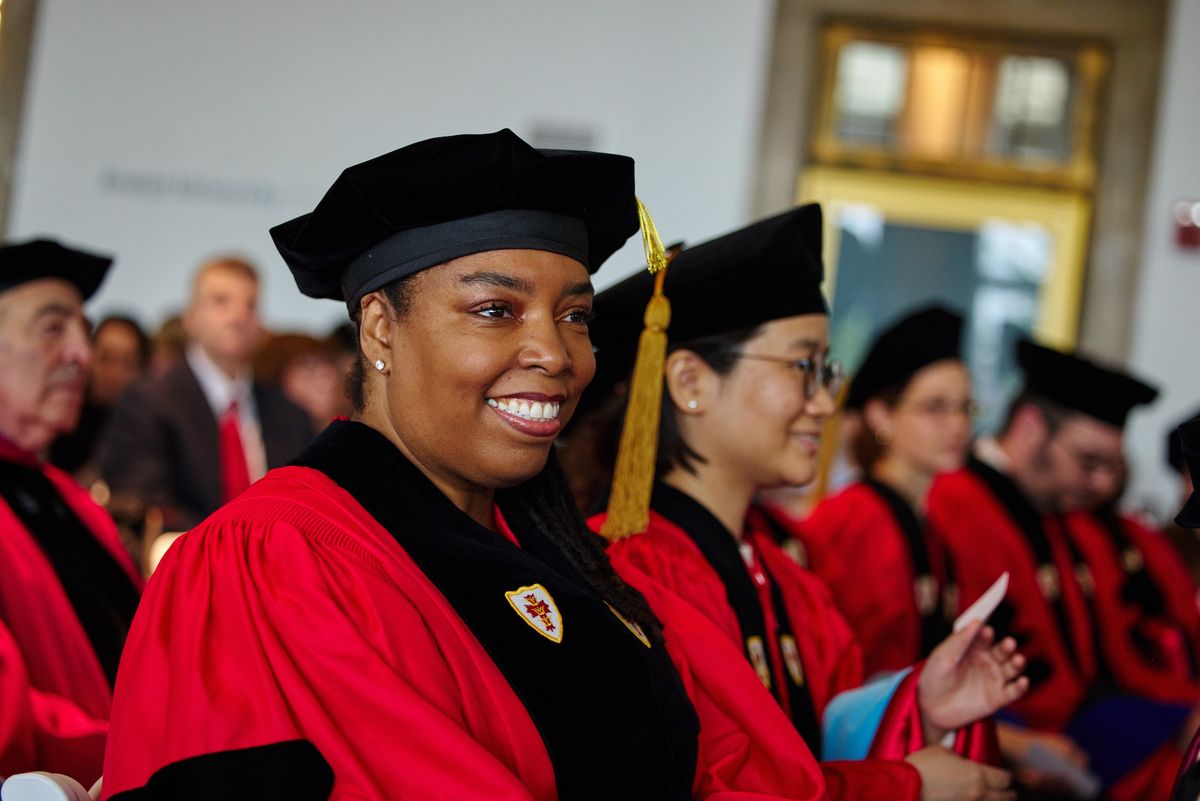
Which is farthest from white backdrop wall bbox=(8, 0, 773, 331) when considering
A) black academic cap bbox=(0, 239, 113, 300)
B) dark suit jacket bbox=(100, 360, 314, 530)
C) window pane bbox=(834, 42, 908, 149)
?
black academic cap bbox=(0, 239, 113, 300)

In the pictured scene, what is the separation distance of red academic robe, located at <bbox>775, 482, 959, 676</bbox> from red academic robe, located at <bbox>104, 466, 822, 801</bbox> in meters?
2.67

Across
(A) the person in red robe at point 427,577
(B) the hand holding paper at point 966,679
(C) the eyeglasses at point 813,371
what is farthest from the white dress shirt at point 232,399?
(A) the person in red robe at point 427,577

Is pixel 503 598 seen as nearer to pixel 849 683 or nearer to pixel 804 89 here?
pixel 849 683

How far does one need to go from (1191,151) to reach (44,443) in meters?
6.69

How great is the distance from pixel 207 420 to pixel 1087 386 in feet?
12.1

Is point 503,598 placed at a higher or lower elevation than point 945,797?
higher

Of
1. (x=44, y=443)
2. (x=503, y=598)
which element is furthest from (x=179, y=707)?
(x=44, y=443)

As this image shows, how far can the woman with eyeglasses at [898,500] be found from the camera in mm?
4625

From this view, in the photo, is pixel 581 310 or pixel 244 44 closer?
pixel 581 310

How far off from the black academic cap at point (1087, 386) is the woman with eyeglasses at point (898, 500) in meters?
0.61

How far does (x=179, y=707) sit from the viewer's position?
173cm

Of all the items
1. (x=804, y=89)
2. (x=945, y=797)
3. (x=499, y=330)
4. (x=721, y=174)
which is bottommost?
(x=945, y=797)

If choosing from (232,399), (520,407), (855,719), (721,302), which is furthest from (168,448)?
(520,407)

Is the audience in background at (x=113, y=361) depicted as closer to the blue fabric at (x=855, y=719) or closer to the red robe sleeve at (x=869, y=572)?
the red robe sleeve at (x=869, y=572)
